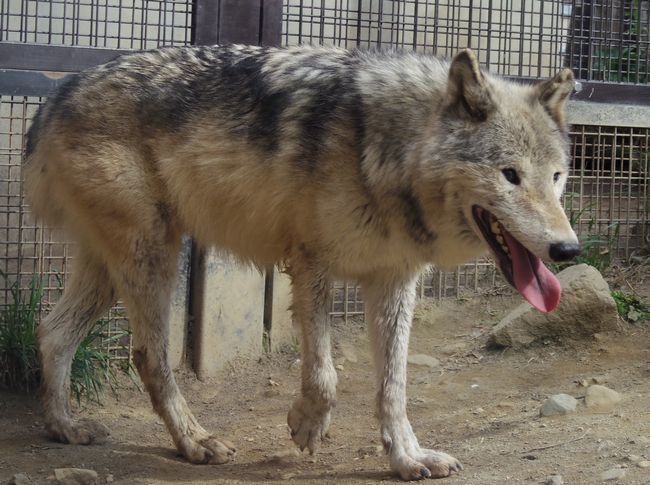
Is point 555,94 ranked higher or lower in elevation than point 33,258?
higher

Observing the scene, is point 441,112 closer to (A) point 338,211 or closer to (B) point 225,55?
(A) point 338,211

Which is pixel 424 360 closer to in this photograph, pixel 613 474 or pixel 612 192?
pixel 612 192

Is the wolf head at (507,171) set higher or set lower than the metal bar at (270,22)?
lower

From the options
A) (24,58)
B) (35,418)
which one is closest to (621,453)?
(35,418)

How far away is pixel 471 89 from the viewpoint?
401cm

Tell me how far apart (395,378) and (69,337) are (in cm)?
178

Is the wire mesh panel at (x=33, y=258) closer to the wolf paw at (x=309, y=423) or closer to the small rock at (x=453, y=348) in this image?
the wolf paw at (x=309, y=423)

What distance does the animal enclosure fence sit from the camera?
5695 mm

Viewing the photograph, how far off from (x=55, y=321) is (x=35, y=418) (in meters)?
0.66

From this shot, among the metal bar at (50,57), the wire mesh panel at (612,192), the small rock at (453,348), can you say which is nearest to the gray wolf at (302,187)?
the metal bar at (50,57)

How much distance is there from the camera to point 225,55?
4855 mm

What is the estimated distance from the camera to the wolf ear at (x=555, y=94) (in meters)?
4.19

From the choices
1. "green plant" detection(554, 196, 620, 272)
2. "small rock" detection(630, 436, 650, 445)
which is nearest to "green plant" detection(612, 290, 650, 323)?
"green plant" detection(554, 196, 620, 272)

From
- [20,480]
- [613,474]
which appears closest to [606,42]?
[613,474]
